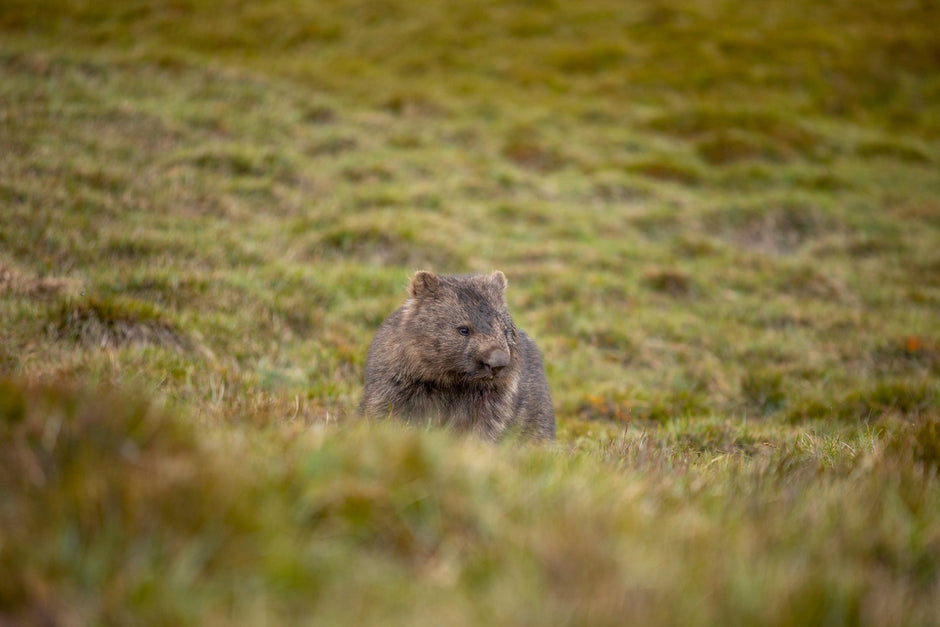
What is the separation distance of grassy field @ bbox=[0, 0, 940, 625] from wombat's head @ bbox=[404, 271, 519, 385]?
31.9 inches

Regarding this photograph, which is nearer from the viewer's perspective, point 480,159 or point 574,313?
point 574,313

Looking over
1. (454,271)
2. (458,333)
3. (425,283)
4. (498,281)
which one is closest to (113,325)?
(425,283)

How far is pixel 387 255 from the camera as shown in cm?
1007

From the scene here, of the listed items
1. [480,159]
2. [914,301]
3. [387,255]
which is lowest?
[914,301]

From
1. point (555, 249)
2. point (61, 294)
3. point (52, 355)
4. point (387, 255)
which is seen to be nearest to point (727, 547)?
point (52, 355)

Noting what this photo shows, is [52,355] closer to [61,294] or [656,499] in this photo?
[61,294]

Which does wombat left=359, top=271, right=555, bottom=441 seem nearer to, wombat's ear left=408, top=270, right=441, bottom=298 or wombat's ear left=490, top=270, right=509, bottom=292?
wombat's ear left=408, top=270, right=441, bottom=298

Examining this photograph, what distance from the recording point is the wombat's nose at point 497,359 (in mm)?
4770

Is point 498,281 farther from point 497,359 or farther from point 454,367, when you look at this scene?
point 497,359

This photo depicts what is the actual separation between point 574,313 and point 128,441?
7.78m

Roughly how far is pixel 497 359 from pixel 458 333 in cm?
48

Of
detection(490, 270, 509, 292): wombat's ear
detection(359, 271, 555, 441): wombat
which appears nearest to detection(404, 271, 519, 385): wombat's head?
detection(359, 271, 555, 441): wombat

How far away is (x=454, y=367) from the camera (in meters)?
5.03

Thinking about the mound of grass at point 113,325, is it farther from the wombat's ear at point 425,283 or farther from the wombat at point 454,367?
the wombat's ear at point 425,283
